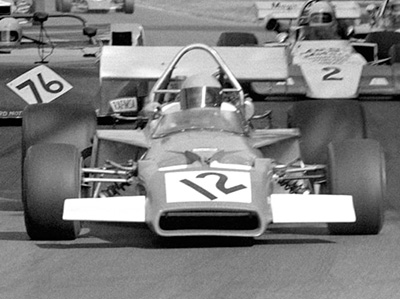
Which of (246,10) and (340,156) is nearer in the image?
(340,156)

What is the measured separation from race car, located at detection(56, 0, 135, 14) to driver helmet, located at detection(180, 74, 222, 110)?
27.7 ft

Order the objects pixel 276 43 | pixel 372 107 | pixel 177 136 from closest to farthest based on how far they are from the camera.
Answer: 1. pixel 177 136
2. pixel 372 107
3. pixel 276 43

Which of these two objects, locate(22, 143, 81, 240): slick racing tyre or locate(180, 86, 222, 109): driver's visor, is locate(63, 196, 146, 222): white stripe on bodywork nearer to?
locate(22, 143, 81, 240): slick racing tyre

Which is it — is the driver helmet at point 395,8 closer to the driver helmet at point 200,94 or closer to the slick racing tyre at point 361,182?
the driver helmet at point 200,94

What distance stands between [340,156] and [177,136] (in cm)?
110

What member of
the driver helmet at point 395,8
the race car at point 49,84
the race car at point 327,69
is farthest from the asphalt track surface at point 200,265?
the driver helmet at point 395,8

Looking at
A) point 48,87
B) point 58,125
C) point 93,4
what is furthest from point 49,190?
point 93,4

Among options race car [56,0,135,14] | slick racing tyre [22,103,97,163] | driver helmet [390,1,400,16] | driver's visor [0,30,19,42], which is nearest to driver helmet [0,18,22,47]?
driver's visor [0,30,19,42]

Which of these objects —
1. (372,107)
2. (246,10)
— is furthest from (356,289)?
(246,10)

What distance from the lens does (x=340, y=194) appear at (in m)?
7.82

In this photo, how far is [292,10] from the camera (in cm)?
2169

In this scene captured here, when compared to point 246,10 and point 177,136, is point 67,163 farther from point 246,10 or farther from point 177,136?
point 246,10

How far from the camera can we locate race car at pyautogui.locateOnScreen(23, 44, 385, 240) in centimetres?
735

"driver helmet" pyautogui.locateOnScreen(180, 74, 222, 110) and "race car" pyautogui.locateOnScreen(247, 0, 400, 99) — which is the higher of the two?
"driver helmet" pyautogui.locateOnScreen(180, 74, 222, 110)
